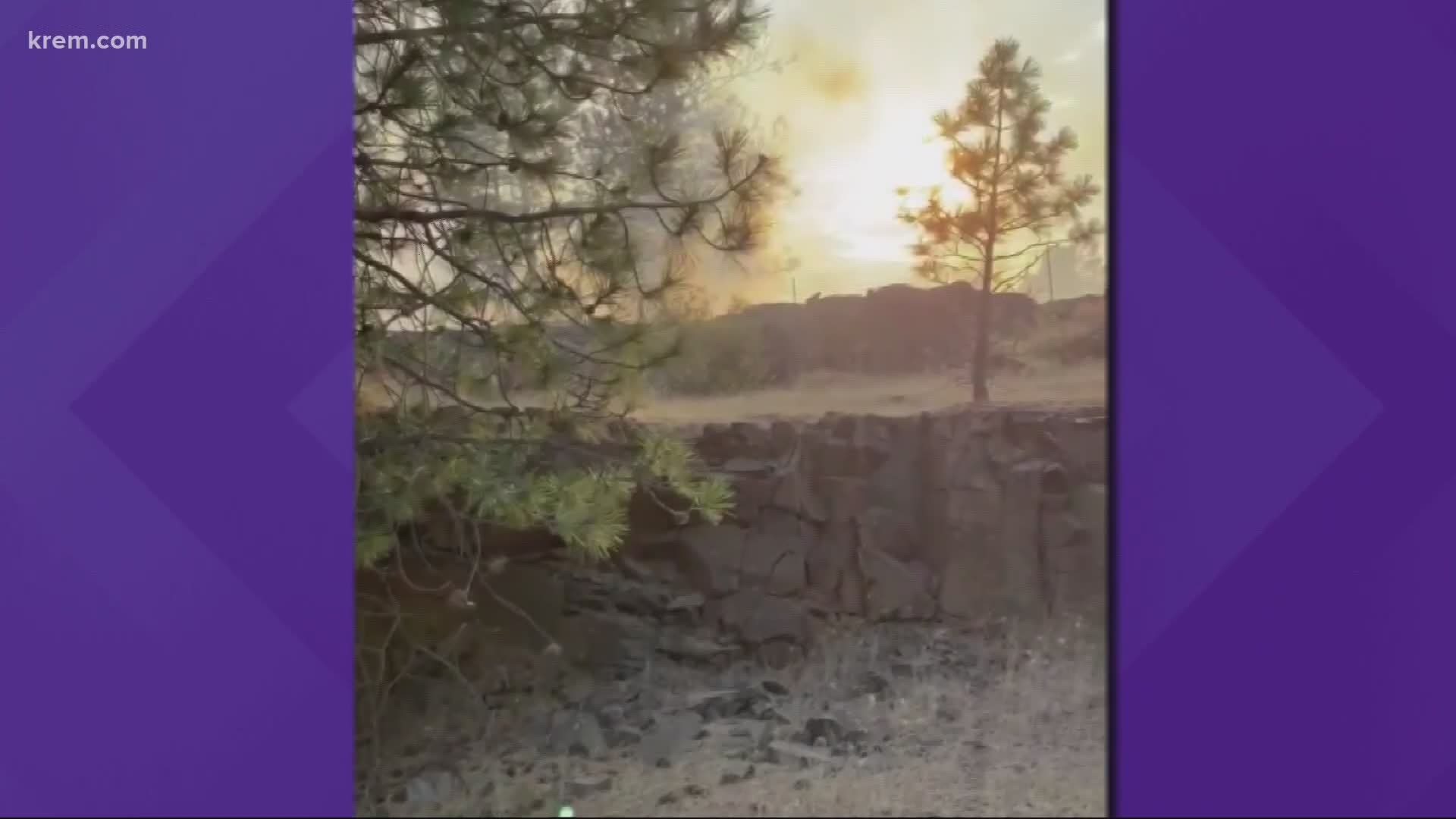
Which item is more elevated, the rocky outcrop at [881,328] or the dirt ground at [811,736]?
the rocky outcrop at [881,328]

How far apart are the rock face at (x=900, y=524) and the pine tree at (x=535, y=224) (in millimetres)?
75

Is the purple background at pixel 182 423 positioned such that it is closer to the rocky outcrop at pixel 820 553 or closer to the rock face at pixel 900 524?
the rocky outcrop at pixel 820 553

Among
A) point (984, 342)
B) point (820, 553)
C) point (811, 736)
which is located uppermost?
point (984, 342)

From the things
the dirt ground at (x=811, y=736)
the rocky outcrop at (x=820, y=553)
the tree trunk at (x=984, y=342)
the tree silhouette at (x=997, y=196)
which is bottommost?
the dirt ground at (x=811, y=736)

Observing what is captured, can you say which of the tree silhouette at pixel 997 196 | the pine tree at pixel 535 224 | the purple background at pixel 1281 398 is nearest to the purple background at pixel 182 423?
the pine tree at pixel 535 224

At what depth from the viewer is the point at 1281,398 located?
1.08 m

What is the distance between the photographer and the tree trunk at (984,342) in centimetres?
110

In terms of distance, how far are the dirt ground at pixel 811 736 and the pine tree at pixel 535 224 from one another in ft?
0.84

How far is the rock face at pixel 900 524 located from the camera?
3.61 ft

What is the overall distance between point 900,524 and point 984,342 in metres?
0.28

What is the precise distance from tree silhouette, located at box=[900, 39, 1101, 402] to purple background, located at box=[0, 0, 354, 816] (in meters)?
0.83

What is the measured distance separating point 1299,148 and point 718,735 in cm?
116

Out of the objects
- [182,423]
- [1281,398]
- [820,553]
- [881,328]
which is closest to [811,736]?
[820,553]

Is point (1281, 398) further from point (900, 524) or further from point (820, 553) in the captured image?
point (820, 553)
